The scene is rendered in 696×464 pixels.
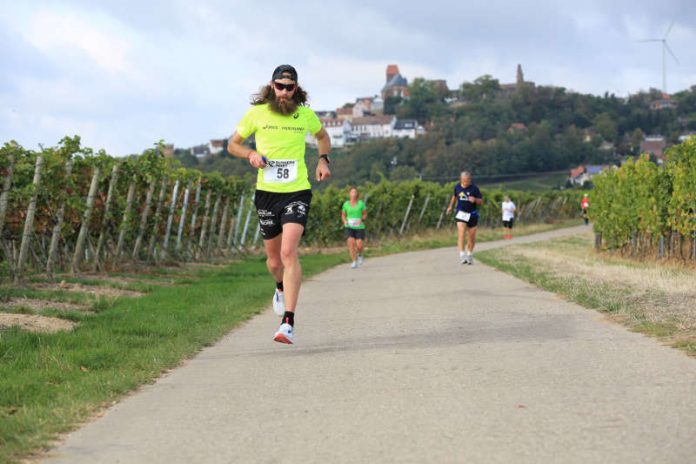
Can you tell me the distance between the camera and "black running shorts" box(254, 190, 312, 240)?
28.3ft

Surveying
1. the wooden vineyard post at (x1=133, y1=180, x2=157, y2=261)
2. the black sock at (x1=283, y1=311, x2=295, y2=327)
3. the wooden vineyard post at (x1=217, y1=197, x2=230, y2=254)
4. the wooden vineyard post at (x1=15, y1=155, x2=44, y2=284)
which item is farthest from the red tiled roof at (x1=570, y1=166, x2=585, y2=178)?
the black sock at (x1=283, y1=311, x2=295, y2=327)

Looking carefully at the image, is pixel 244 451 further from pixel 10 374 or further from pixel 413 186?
pixel 413 186

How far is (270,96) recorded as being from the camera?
860cm

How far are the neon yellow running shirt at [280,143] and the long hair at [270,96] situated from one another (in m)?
0.04

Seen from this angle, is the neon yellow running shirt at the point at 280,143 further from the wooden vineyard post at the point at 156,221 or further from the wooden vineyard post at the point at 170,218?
the wooden vineyard post at the point at 170,218

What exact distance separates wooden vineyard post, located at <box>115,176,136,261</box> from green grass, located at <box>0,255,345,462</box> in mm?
4267

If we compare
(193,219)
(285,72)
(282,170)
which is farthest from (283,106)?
(193,219)

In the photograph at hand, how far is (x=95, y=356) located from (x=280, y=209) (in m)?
2.02

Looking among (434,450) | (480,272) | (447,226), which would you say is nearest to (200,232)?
(480,272)

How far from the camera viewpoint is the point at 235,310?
12031 millimetres

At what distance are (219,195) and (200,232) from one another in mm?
1653

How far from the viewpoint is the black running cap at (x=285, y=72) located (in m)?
8.52

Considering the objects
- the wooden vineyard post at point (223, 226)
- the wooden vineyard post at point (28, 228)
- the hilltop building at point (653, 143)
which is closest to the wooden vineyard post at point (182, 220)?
the wooden vineyard post at point (223, 226)

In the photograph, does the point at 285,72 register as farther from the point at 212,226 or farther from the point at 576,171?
the point at 576,171
